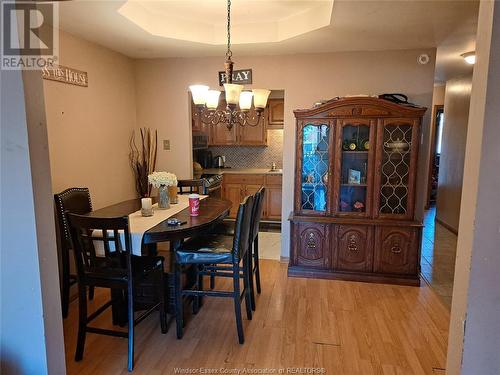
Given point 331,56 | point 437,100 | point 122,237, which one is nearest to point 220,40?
point 331,56

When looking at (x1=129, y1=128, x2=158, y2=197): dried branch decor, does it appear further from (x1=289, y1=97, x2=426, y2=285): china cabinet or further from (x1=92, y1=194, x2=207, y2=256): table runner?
(x1=289, y1=97, x2=426, y2=285): china cabinet

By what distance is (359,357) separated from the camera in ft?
7.29

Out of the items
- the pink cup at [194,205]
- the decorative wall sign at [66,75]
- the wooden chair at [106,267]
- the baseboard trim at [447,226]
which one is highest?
the decorative wall sign at [66,75]

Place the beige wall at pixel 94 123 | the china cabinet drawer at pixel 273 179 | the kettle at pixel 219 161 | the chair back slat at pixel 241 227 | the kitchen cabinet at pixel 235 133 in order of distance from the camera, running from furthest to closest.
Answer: the kettle at pixel 219 161 → the kitchen cabinet at pixel 235 133 → the china cabinet drawer at pixel 273 179 → the beige wall at pixel 94 123 → the chair back slat at pixel 241 227

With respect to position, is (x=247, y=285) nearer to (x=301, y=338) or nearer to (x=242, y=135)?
(x=301, y=338)

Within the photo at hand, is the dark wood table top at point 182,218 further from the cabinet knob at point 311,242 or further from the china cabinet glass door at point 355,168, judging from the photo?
the china cabinet glass door at point 355,168

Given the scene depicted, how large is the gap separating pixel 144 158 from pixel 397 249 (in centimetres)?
293

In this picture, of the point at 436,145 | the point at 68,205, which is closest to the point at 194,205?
the point at 68,205

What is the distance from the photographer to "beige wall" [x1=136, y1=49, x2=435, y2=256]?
347 cm

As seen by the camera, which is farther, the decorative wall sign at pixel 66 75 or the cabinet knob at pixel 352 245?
the cabinet knob at pixel 352 245

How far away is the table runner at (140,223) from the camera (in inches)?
85.0

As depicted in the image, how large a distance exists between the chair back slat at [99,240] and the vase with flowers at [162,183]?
64 centimetres

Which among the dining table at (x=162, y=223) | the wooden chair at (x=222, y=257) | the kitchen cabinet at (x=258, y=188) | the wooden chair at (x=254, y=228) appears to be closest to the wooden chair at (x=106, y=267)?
the dining table at (x=162, y=223)

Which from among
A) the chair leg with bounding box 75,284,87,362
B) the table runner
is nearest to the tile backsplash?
the table runner
